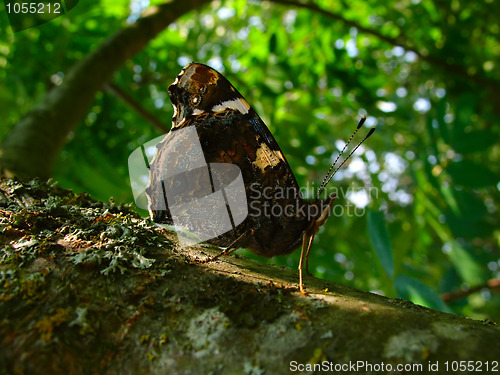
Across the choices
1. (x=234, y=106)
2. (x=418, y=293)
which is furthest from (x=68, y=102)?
(x=418, y=293)

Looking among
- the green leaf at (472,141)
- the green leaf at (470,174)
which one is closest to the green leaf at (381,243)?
the green leaf at (470,174)

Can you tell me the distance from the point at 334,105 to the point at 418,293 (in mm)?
1631

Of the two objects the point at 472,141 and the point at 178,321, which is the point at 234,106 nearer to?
the point at 178,321

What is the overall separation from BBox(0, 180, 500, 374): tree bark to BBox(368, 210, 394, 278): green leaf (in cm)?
81

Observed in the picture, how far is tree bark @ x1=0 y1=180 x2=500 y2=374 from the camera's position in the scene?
2.33 feet

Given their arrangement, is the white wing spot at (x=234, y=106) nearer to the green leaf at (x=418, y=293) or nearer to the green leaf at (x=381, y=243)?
the green leaf at (x=381, y=243)

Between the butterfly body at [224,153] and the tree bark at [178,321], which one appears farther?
the butterfly body at [224,153]

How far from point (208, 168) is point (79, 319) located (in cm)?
86

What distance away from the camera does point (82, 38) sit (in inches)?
112

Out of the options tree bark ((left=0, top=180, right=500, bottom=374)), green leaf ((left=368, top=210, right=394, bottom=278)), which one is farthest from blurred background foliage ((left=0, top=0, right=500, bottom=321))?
tree bark ((left=0, top=180, right=500, bottom=374))

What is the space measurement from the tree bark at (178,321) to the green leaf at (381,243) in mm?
806

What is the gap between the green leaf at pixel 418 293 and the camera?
5.49 feet

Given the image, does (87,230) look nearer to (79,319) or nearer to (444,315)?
(79,319)

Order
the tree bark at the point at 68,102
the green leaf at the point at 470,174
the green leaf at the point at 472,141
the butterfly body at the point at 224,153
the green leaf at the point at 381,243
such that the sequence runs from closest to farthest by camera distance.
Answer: the butterfly body at the point at 224,153 → the green leaf at the point at 381,243 → the tree bark at the point at 68,102 → the green leaf at the point at 470,174 → the green leaf at the point at 472,141
